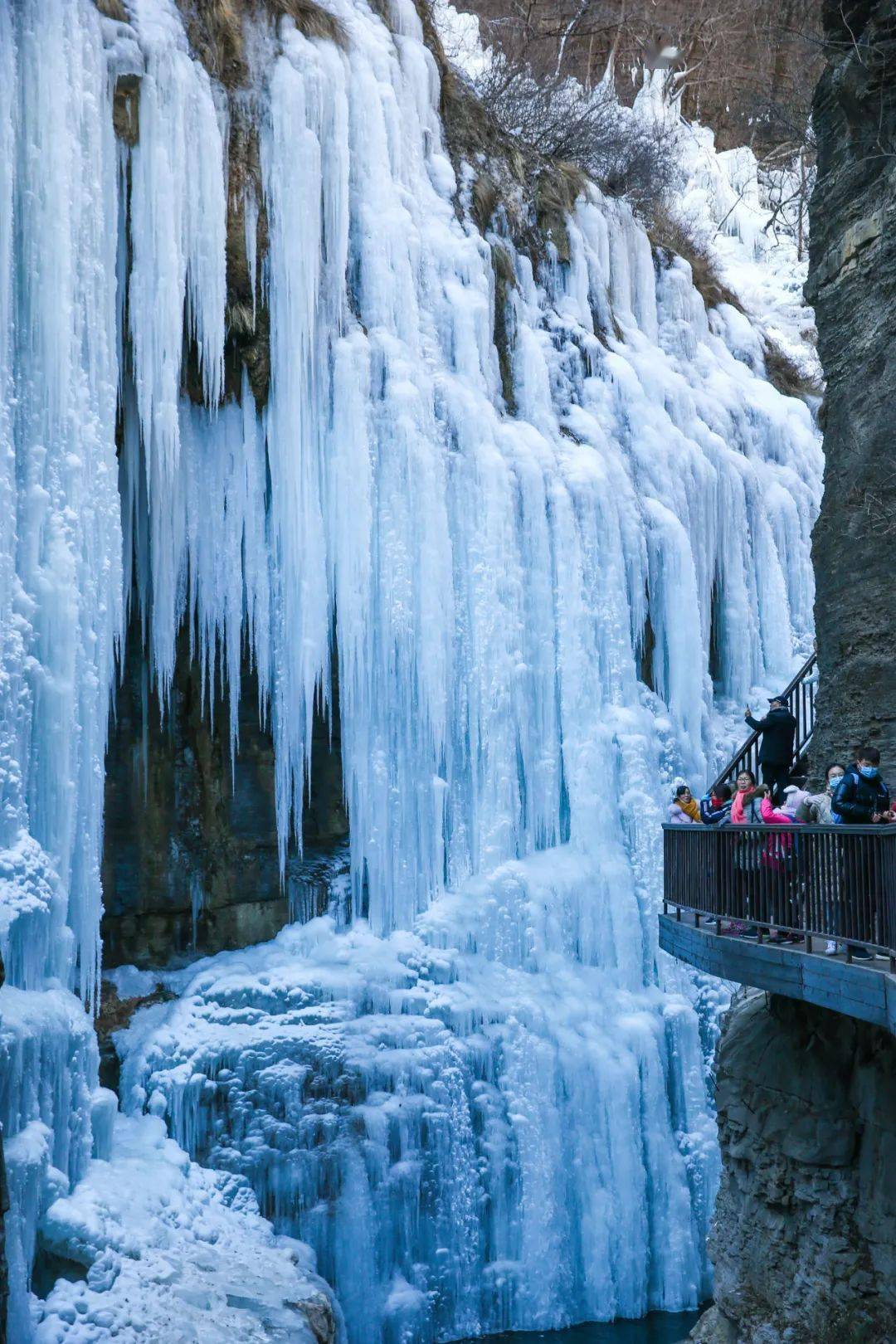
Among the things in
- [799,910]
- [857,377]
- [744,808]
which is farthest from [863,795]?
[857,377]

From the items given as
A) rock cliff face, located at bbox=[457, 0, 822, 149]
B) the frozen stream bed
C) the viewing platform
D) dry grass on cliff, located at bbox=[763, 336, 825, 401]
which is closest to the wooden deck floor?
the viewing platform

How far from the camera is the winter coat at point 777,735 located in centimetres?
975

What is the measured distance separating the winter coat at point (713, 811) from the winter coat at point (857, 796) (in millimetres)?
1955

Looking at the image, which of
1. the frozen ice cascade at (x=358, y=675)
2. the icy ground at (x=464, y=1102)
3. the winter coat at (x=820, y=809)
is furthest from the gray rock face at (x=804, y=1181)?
the frozen ice cascade at (x=358, y=675)

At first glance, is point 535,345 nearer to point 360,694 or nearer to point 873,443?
point 360,694

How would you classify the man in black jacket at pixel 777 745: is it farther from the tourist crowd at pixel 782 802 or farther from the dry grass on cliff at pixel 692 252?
the dry grass on cliff at pixel 692 252

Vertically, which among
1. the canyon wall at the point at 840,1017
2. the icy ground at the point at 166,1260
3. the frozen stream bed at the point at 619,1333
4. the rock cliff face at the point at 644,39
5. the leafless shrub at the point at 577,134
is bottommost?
the frozen stream bed at the point at 619,1333

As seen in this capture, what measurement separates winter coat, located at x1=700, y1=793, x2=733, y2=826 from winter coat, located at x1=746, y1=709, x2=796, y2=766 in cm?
54

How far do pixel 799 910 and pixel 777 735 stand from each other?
3.35 metres

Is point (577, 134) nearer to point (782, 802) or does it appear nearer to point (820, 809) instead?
point (782, 802)

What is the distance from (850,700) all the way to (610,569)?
5.08 m

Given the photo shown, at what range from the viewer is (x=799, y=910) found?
21.8 ft

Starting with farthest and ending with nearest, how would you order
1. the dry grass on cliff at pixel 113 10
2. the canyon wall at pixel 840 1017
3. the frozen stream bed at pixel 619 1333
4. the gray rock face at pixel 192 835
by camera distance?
the gray rock face at pixel 192 835 < the frozen stream bed at pixel 619 1333 < the dry grass on cliff at pixel 113 10 < the canyon wall at pixel 840 1017

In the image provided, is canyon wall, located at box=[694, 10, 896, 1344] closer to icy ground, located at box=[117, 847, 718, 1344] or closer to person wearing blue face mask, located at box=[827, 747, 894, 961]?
person wearing blue face mask, located at box=[827, 747, 894, 961]
